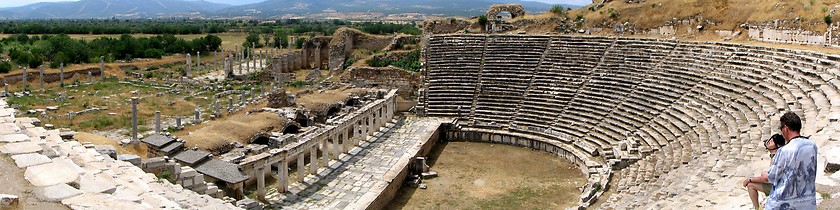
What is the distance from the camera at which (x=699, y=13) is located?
3219 cm

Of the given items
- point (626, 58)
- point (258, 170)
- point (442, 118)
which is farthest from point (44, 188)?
point (626, 58)

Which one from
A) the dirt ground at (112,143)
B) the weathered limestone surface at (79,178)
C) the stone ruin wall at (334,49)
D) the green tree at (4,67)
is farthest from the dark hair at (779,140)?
the green tree at (4,67)

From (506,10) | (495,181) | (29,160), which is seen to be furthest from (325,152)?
(506,10)

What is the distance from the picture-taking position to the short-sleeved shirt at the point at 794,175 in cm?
666

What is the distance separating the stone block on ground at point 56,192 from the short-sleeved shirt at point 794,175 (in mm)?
7368

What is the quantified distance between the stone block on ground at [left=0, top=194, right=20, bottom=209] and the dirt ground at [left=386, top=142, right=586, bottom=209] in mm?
12417

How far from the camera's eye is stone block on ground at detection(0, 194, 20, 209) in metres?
6.44

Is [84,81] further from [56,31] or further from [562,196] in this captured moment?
[56,31]

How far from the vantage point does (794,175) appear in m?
6.78

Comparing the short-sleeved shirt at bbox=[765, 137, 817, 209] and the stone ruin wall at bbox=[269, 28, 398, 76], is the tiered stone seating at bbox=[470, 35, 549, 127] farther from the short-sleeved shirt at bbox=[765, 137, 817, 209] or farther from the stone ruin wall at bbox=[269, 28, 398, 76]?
the short-sleeved shirt at bbox=[765, 137, 817, 209]

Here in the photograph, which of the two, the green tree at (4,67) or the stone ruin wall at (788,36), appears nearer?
the stone ruin wall at (788,36)

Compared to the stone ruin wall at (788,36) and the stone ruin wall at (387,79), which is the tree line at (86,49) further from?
the stone ruin wall at (788,36)

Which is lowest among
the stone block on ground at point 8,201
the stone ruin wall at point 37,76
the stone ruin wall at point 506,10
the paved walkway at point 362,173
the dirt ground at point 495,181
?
the dirt ground at point 495,181

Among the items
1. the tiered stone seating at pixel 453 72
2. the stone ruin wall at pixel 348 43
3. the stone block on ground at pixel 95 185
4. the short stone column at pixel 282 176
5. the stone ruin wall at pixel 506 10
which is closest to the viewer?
the stone block on ground at pixel 95 185
